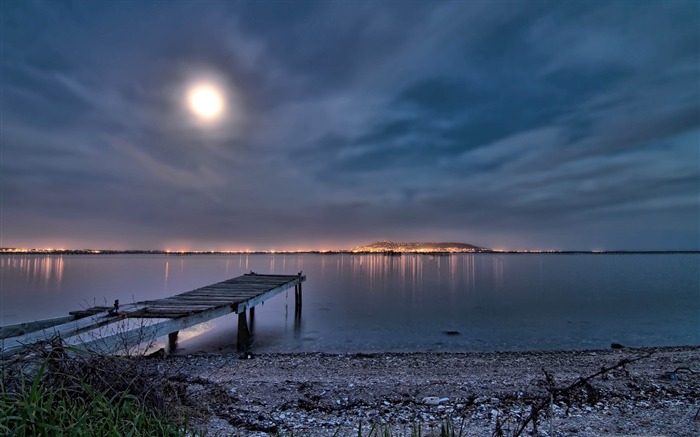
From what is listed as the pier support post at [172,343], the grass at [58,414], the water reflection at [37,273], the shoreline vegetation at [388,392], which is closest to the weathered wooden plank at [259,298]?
the shoreline vegetation at [388,392]

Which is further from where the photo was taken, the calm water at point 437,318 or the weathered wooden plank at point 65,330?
the calm water at point 437,318

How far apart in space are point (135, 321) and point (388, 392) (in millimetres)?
8725

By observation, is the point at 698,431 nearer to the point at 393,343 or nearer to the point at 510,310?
the point at 393,343

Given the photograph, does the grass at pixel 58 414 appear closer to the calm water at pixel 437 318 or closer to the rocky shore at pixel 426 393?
Result: the rocky shore at pixel 426 393

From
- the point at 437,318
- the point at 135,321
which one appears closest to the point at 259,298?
the point at 135,321

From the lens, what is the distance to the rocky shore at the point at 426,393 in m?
7.79

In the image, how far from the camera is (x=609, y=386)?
35.0ft

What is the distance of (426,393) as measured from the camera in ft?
33.3

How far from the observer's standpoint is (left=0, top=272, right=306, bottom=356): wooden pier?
9.15 metres

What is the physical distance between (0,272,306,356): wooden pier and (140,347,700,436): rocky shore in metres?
1.35

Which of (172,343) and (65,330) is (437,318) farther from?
(65,330)

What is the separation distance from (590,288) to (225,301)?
162 ft

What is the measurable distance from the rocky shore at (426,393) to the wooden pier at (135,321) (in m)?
1.35

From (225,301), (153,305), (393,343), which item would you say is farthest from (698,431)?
(153,305)
